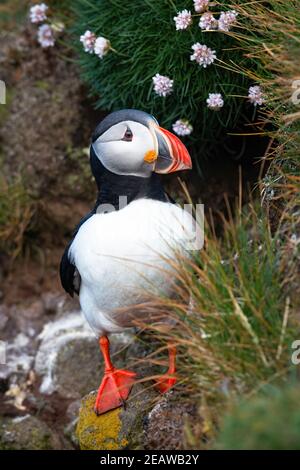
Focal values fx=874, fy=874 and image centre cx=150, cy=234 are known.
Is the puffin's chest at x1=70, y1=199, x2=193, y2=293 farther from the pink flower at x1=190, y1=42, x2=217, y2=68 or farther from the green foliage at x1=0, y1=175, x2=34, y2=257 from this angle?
the green foliage at x1=0, y1=175, x2=34, y2=257

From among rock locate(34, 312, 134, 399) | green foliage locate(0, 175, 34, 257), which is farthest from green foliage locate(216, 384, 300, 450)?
green foliage locate(0, 175, 34, 257)

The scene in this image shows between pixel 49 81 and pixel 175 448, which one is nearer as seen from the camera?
pixel 175 448

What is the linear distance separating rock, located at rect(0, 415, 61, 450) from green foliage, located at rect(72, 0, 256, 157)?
1.80 meters

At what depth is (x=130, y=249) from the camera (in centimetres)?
374

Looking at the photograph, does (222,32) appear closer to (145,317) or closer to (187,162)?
(187,162)

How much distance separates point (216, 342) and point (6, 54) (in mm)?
3625

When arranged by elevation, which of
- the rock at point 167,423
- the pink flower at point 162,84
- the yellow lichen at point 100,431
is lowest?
the yellow lichen at point 100,431

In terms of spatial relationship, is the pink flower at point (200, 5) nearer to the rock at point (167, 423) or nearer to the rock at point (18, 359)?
the rock at point (167, 423)

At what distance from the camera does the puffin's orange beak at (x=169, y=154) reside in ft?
12.4

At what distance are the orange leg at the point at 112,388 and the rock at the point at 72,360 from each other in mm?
770

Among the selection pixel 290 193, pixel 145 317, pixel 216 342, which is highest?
pixel 290 193

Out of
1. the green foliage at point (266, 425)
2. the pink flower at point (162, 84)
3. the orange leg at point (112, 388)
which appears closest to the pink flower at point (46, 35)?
the pink flower at point (162, 84)

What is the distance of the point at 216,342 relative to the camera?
3152 millimetres
